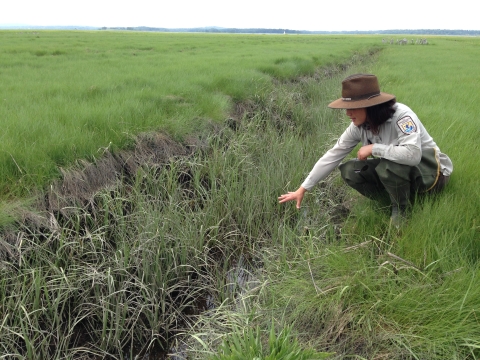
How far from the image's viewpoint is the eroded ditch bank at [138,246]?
6.42 ft

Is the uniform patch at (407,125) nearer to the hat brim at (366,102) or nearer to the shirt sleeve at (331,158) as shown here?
the hat brim at (366,102)

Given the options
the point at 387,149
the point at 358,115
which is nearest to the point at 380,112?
the point at 358,115

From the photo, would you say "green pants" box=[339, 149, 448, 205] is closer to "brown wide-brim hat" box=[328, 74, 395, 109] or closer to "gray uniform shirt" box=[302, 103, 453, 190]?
"gray uniform shirt" box=[302, 103, 453, 190]

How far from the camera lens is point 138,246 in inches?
92.3

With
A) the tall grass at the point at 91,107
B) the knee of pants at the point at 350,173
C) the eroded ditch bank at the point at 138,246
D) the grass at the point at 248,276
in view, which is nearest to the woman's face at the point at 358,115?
the knee of pants at the point at 350,173

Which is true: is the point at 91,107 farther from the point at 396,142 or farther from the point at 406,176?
the point at 406,176

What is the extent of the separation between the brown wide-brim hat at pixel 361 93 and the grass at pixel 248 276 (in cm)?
75

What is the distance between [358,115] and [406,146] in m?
0.33

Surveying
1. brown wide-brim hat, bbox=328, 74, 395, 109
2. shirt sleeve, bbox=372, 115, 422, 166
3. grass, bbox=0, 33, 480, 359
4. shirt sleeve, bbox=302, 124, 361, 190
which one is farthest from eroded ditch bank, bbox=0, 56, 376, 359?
brown wide-brim hat, bbox=328, 74, 395, 109

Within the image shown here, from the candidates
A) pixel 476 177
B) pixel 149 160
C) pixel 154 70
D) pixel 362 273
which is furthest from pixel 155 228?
pixel 154 70

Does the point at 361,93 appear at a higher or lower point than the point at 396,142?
higher

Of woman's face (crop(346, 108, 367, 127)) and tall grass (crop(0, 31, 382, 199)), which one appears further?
tall grass (crop(0, 31, 382, 199))

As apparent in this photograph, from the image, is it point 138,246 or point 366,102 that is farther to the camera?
point 138,246

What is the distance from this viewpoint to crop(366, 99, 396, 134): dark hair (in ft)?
7.10
